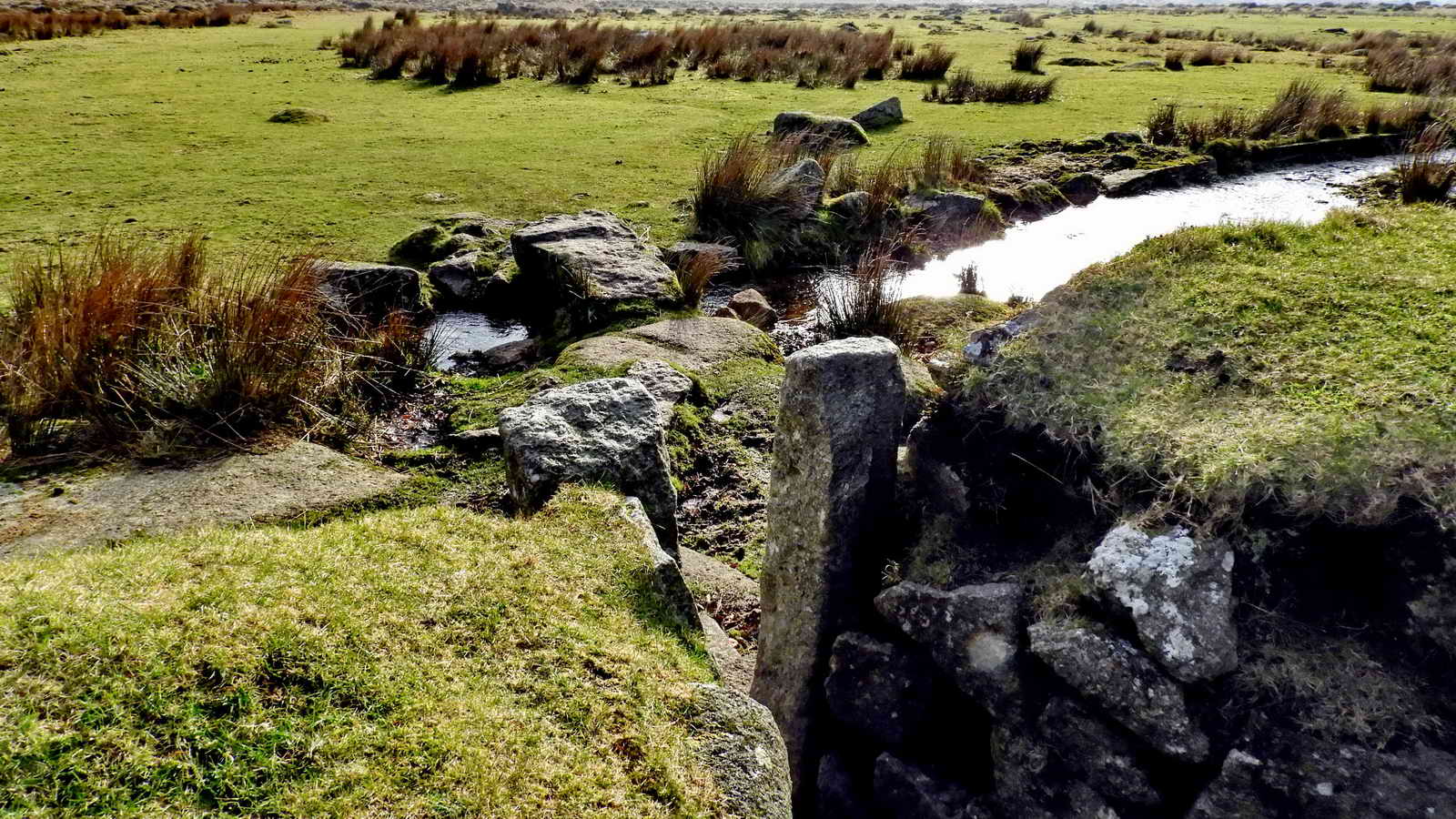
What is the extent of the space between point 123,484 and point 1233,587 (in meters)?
4.83

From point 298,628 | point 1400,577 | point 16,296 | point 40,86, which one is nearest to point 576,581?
point 298,628

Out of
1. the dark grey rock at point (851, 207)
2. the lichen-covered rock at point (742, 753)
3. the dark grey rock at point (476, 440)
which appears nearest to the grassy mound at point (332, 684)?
the lichen-covered rock at point (742, 753)

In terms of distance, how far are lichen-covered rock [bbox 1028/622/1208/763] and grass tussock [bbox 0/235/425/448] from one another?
14.2 ft

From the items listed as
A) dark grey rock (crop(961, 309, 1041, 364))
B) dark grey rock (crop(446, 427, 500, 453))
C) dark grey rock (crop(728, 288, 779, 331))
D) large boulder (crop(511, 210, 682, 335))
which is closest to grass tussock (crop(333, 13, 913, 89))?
large boulder (crop(511, 210, 682, 335))

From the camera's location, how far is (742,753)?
282 centimetres

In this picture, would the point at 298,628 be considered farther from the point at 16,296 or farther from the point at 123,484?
the point at 16,296

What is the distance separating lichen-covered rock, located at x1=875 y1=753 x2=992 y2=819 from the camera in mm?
3117

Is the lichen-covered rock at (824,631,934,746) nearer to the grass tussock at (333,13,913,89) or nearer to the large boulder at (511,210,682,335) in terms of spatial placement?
the large boulder at (511,210,682,335)

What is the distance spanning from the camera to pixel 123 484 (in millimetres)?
4090

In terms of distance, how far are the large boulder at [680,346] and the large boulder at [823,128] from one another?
20.8ft

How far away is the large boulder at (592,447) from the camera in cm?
423

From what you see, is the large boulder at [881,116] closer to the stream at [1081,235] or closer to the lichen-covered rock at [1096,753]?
the stream at [1081,235]

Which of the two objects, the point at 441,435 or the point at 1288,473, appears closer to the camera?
the point at 1288,473

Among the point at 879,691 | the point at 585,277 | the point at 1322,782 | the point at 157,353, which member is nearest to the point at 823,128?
the point at 585,277
